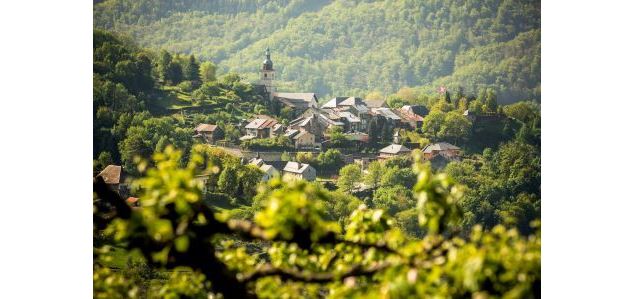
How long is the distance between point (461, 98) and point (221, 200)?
14.7 ft

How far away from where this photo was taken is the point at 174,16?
1175cm

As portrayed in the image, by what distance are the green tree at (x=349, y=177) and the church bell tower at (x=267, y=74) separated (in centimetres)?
184

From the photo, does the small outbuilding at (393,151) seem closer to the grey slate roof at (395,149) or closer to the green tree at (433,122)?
the grey slate roof at (395,149)

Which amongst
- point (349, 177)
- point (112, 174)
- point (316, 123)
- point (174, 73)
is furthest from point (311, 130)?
point (112, 174)

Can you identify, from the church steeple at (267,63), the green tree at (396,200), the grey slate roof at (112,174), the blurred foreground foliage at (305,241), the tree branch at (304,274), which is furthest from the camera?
the green tree at (396,200)

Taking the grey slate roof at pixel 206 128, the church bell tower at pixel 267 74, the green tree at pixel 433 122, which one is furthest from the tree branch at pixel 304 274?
the grey slate roof at pixel 206 128

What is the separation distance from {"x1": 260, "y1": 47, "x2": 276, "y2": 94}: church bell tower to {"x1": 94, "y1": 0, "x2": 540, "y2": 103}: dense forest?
137 millimetres

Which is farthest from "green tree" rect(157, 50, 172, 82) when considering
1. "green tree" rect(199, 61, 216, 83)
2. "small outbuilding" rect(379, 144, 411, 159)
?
"small outbuilding" rect(379, 144, 411, 159)

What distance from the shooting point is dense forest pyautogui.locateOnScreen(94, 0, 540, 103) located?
12.1 metres

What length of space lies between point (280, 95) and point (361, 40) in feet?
5.51

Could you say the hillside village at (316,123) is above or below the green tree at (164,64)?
below

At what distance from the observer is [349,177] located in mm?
12906

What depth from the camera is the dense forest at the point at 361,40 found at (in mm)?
12141
